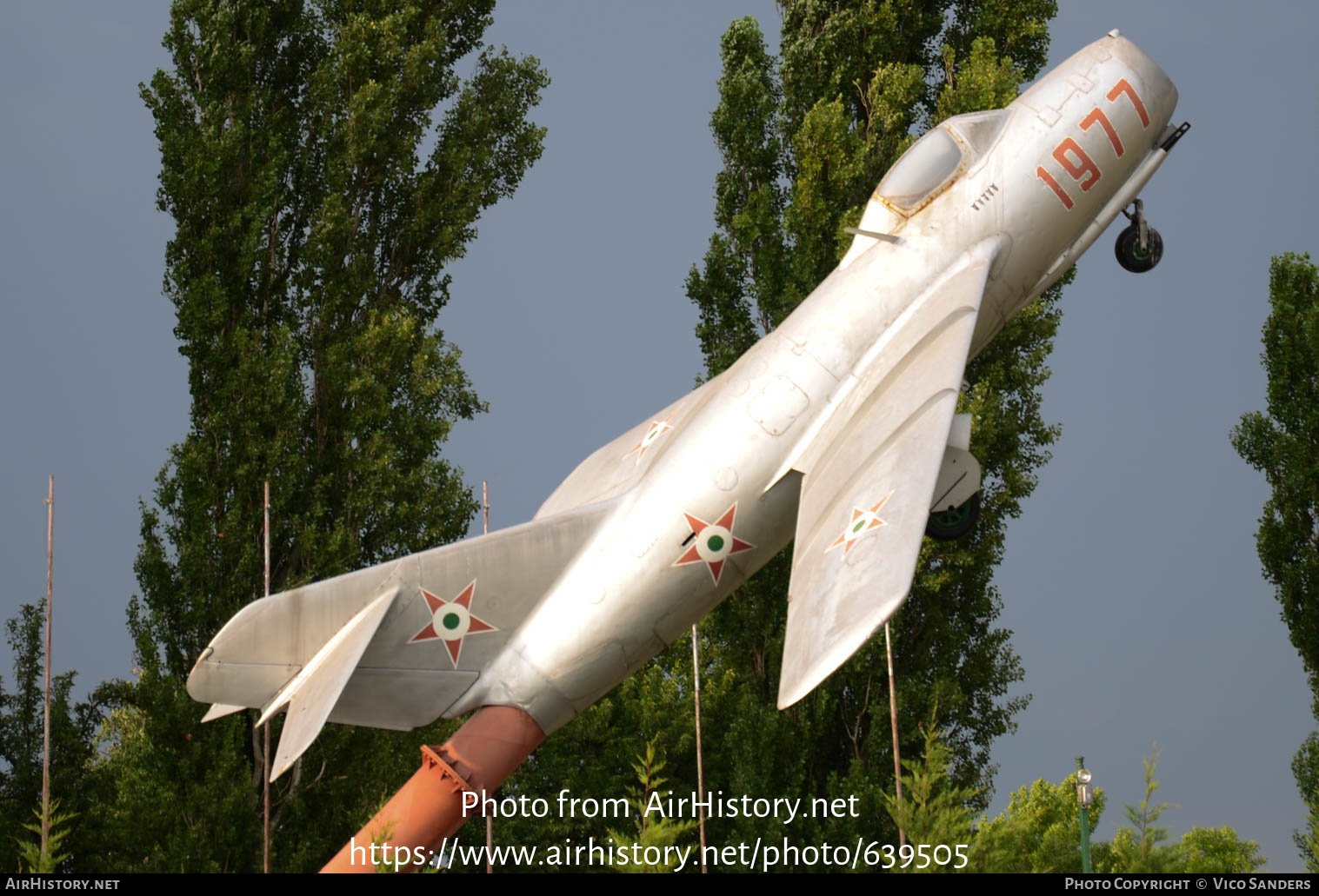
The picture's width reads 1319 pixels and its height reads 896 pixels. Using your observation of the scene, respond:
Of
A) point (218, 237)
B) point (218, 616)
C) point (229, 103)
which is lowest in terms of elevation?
point (218, 616)

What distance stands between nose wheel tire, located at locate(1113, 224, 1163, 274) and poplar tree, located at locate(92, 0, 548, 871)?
851 centimetres

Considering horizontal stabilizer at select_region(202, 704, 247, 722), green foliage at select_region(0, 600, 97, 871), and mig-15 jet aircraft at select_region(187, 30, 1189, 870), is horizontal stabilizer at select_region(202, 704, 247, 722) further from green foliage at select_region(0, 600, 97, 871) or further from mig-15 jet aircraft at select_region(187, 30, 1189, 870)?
green foliage at select_region(0, 600, 97, 871)

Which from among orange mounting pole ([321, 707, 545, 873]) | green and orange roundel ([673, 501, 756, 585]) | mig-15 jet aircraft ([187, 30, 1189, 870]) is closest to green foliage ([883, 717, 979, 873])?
mig-15 jet aircraft ([187, 30, 1189, 870])

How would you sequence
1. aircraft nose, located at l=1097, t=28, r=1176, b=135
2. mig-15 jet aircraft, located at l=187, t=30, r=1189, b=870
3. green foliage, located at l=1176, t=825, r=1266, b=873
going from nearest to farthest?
green foliage, located at l=1176, t=825, r=1266, b=873 < mig-15 jet aircraft, located at l=187, t=30, r=1189, b=870 < aircraft nose, located at l=1097, t=28, r=1176, b=135

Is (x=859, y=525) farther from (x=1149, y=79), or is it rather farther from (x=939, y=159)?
(x=1149, y=79)

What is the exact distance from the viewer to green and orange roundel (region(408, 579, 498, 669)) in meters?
11.5

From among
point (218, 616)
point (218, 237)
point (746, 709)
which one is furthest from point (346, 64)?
point (746, 709)

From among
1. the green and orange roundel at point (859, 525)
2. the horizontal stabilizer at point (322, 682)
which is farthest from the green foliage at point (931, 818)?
the horizontal stabilizer at point (322, 682)

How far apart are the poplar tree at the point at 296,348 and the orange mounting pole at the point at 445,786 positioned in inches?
242

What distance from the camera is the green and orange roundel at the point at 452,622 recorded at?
11.5 metres

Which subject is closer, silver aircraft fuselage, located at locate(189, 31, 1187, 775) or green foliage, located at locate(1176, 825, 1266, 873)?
green foliage, located at locate(1176, 825, 1266, 873)

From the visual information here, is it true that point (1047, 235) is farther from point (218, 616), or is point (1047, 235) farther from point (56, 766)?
point (56, 766)

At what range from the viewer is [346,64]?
19281mm
